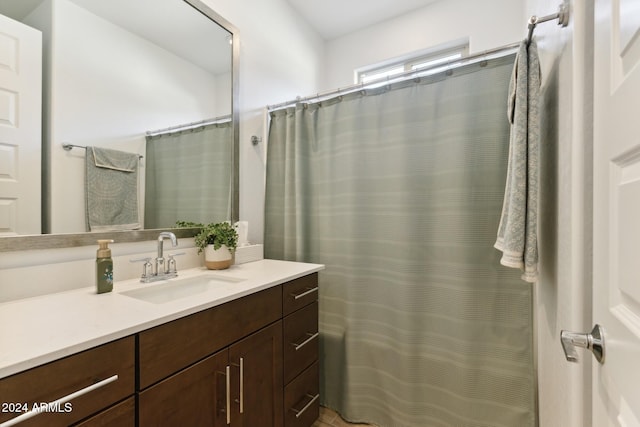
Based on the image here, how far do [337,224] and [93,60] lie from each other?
137 centimetres

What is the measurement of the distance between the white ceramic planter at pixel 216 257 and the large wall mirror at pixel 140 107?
0.22 metres

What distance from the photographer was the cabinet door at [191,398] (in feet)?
2.49

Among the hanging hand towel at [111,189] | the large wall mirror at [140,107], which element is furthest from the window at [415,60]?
the hanging hand towel at [111,189]

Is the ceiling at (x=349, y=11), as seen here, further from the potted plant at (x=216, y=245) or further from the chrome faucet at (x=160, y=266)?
the chrome faucet at (x=160, y=266)

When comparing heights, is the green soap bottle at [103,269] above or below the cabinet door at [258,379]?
above

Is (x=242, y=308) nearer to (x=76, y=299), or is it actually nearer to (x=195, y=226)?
(x=76, y=299)

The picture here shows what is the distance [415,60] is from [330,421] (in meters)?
2.64

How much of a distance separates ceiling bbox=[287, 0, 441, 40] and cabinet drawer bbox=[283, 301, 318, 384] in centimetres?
218

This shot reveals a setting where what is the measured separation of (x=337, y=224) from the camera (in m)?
1.73

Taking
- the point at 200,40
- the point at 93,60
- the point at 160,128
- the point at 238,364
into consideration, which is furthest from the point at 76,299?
the point at 200,40

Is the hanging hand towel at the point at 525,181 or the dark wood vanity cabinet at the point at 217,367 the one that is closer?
the dark wood vanity cabinet at the point at 217,367

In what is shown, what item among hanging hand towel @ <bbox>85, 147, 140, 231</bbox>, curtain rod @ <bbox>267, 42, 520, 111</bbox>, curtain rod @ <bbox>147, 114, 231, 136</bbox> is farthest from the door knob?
curtain rod @ <bbox>147, 114, 231, 136</bbox>

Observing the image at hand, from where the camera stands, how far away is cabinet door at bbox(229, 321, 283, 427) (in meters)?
1.00

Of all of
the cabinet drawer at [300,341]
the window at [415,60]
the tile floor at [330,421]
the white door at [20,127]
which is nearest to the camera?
the white door at [20,127]
